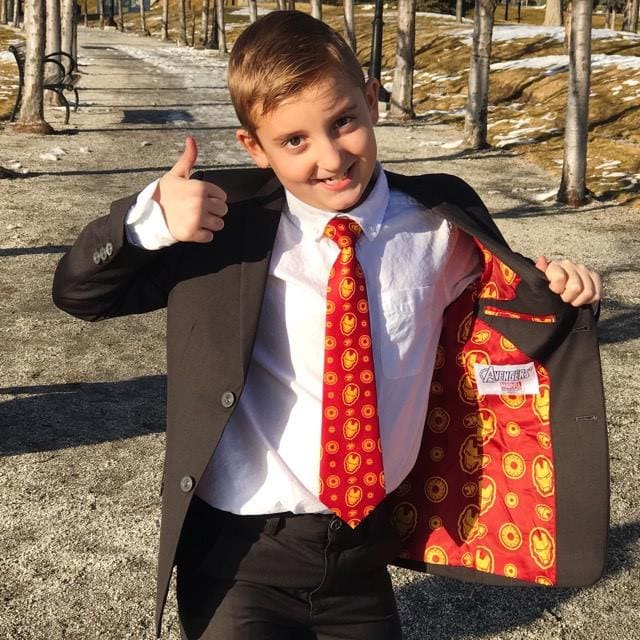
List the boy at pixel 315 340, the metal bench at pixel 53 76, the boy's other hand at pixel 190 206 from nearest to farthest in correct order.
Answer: the boy's other hand at pixel 190 206 → the boy at pixel 315 340 → the metal bench at pixel 53 76

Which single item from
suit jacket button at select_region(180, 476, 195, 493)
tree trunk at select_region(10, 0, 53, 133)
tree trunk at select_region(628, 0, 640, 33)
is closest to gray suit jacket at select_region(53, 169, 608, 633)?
suit jacket button at select_region(180, 476, 195, 493)

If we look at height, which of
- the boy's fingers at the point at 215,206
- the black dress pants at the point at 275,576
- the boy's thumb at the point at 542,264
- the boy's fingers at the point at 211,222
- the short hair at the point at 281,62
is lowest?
the black dress pants at the point at 275,576

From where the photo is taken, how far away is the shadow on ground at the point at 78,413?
5320 millimetres

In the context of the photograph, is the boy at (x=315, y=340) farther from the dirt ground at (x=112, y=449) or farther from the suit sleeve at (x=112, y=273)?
the dirt ground at (x=112, y=449)

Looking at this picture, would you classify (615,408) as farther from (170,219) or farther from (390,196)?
(170,219)

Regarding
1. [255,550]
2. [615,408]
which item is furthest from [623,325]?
[255,550]

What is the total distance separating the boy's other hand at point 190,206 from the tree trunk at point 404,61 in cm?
1776

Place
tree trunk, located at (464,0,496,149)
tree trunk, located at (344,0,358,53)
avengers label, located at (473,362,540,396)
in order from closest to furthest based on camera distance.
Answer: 1. avengers label, located at (473,362,540,396)
2. tree trunk, located at (464,0,496,149)
3. tree trunk, located at (344,0,358,53)

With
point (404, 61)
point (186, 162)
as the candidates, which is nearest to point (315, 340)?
point (186, 162)

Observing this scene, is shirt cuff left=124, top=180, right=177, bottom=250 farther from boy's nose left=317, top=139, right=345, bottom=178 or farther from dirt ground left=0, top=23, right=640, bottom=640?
dirt ground left=0, top=23, right=640, bottom=640

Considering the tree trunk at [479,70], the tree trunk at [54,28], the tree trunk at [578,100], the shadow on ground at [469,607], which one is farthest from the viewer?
the tree trunk at [54,28]

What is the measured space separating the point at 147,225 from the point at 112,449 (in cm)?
347

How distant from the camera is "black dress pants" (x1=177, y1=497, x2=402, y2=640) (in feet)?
6.81

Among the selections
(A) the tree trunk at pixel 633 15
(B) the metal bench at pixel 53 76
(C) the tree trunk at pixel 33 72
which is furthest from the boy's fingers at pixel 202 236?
(A) the tree trunk at pixel 633 15
